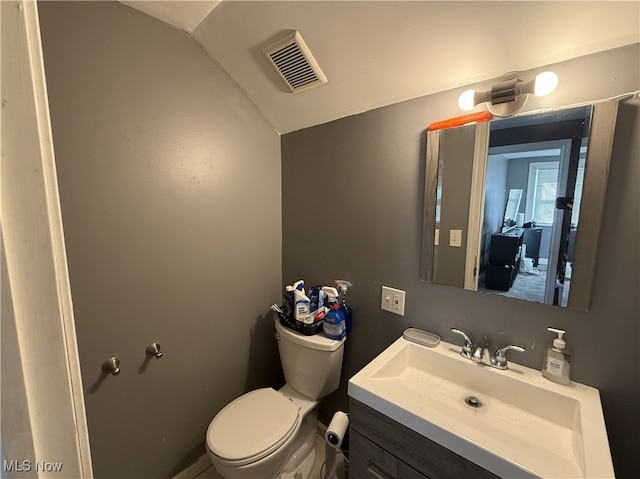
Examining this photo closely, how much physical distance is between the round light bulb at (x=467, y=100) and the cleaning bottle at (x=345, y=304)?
36.7 inches

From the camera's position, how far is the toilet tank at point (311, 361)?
1.41 m

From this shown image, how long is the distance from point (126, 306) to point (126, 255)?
22cm

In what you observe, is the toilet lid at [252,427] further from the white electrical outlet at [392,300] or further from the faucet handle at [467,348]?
the faucet handle at [467,348]

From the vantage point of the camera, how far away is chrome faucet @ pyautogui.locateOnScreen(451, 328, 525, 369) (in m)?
1.05

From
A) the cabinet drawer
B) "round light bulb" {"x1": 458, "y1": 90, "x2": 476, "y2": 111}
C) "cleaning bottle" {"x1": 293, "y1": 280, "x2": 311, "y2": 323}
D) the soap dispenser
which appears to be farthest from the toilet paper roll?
"round light bulb" {"x1": 458, "y1": 90, "x2": 476, "y2": 111}

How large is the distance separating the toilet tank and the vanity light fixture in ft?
3.84

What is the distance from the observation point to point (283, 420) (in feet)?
4.27

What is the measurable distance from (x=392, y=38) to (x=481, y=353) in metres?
1.24

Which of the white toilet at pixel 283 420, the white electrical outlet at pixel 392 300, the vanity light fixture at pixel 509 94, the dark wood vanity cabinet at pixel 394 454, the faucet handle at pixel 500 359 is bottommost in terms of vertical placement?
the white toilet at pixel 283 420

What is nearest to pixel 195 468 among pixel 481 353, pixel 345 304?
pixel 345 304

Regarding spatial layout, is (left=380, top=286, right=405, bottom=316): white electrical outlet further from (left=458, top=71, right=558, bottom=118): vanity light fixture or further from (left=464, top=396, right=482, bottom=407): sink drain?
(left=458, top=71, right=558, bottom=118): vanity light fixture

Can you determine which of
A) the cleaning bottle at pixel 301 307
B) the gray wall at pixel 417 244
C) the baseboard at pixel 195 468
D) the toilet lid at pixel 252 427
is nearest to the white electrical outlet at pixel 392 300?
the gray wall at pixel 417 244

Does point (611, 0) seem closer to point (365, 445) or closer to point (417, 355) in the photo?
point (417, 355)

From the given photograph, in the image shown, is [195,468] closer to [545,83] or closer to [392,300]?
[392,300]
